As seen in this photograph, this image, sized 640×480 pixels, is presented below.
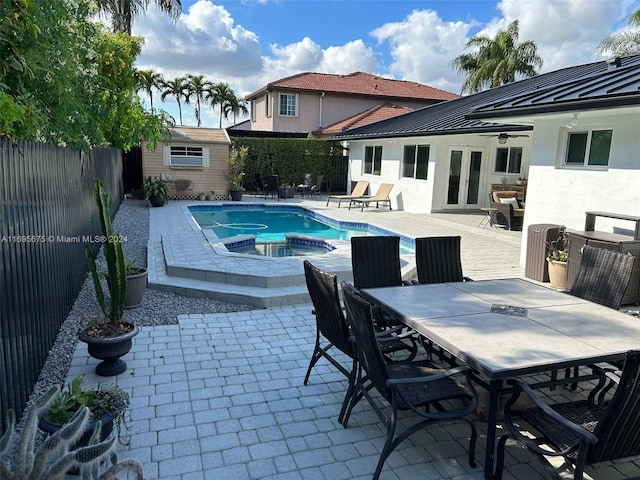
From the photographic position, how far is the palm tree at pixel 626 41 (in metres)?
21.3

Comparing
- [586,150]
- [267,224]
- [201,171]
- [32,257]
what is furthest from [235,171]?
[32,257]

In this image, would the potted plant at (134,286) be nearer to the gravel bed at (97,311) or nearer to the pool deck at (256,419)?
the gravel bed at (97,311)

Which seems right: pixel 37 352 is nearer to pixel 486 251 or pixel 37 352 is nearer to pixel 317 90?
pixel 486 251

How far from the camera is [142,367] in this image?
416 cm

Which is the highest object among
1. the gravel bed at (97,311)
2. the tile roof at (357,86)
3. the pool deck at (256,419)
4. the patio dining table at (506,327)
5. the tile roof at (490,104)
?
the tile roof at (357,86)

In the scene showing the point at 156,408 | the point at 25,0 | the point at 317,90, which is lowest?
the point at 156,408

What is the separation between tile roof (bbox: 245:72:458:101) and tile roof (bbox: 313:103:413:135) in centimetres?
175

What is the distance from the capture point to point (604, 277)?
4.02m

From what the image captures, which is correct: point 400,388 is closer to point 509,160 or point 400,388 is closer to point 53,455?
point 53,455

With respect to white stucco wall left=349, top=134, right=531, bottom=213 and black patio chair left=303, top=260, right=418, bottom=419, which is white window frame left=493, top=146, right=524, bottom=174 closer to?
white stucco wall left=349, top=134, right=531, bottom=213

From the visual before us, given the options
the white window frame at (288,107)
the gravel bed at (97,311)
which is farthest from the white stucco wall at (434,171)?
the white window frame at (288,107)

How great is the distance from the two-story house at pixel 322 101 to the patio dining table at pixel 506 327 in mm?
21037

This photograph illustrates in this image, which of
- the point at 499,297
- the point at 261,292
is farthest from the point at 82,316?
the point at 499,297

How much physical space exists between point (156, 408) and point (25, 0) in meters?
3.10
